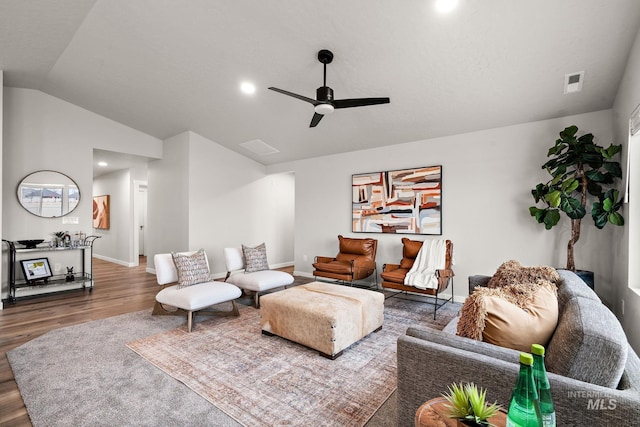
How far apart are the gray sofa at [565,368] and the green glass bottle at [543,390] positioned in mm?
296

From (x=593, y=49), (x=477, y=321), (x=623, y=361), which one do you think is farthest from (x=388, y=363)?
(x=593, y=49)

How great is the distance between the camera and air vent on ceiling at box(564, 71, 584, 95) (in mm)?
3090

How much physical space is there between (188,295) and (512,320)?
10.0 feet

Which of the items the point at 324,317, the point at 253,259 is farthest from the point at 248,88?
the point at 324,317

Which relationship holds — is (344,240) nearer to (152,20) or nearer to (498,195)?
(498,195)

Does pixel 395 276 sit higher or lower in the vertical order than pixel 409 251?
lower

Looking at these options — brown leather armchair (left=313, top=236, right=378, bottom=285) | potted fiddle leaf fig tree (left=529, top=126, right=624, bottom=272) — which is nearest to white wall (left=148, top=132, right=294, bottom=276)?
brown leather armchair (left=313, top=236, right=378, bottom=285)

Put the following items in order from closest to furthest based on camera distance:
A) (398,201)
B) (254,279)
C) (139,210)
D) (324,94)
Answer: (324,94) < (254,279) < (398,201) < (139,210)

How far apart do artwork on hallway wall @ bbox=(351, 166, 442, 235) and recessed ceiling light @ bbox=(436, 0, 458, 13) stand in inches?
98.6

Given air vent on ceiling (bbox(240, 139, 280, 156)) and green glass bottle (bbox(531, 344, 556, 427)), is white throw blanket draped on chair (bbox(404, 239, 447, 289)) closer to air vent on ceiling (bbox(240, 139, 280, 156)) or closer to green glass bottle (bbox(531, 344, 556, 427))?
green glass bottle (bbox(531, 344, 556, 427))

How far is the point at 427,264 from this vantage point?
14.3 feet

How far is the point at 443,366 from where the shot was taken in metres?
1.37

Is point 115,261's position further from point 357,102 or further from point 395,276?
point 357,102

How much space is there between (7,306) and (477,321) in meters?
5.88
